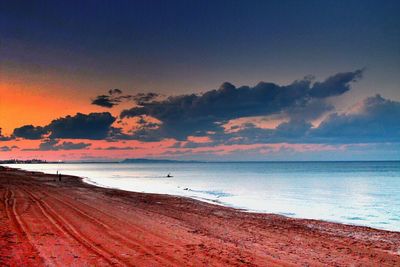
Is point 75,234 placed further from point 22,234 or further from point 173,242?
point 173,242

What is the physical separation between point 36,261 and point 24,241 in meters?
3.22

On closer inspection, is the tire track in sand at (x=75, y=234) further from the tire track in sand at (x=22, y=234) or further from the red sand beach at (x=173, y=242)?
the tire track in sand at (x=22, y=234)

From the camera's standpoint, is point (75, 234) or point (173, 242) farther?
point (75, 234)

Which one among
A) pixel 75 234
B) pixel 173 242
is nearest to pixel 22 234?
pixel 75 234

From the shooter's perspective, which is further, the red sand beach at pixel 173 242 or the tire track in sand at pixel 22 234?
the red sand beach at pixel 173 242

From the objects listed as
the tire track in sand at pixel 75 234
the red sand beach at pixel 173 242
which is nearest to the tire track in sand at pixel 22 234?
the red sand beach at pixel 173 242

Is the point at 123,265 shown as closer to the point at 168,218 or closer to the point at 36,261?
the point at 36,261

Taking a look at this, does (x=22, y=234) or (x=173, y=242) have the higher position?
(x=22, y=234)

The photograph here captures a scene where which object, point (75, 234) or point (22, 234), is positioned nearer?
point (22, 234)

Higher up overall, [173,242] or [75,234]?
[75,234]

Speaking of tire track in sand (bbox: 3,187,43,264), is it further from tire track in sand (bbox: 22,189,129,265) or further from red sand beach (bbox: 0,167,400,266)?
tire track in sand (bbox: 22,189,129,265)

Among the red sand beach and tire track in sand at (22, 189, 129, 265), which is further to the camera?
the red sand beach

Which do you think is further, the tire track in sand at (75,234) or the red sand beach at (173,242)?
the red sand beach at (173,242)

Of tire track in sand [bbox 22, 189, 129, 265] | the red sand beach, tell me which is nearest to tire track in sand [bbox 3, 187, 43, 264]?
the red sand beach
